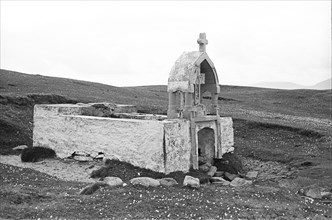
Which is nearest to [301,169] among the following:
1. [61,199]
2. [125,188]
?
[125,188]

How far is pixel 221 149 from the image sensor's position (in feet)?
83.9

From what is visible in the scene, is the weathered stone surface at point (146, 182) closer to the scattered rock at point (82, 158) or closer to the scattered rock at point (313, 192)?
the scattered rock at point (82, 158)

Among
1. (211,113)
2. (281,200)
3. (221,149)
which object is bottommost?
(281,200)

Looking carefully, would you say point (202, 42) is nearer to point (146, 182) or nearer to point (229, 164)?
point (229, 164)

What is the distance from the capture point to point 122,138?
74.1 ft

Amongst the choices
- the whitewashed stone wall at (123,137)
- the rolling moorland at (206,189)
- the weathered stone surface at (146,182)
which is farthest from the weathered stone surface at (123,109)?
the weathered stone surface at (146,182)

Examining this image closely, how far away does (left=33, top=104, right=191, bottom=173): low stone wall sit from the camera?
2106cm

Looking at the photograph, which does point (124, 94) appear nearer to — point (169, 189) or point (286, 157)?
point (286, 157)

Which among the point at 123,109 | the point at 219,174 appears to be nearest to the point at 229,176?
the point at 219,174

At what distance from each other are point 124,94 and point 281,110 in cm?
2208

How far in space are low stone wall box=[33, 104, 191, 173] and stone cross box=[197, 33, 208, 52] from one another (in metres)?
5.42

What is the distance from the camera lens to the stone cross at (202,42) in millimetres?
24359

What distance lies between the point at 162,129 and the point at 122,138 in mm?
3029

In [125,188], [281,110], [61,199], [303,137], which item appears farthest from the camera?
[281,110]
